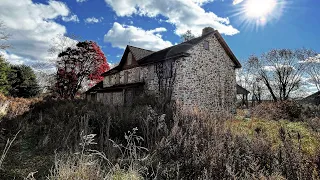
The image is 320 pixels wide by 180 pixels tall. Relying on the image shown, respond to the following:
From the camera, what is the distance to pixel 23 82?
1182 inches

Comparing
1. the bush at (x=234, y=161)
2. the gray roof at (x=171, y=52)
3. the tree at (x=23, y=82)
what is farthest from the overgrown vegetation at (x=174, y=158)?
the tree at (x=23, y=82)

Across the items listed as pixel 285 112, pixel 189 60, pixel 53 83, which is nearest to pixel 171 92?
pixel 189 60

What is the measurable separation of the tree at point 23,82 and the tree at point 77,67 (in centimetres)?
474

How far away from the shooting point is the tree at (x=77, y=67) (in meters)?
28.2

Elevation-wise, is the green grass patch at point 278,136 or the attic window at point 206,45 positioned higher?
the attic window at point 206,45

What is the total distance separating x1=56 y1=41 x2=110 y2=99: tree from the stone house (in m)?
6.45

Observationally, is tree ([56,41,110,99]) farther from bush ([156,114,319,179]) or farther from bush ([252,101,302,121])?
bush ([156,114,319,179])

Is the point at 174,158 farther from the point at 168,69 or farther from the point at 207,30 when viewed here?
the point at 207,30

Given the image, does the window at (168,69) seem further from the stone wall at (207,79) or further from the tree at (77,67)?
the tree at (77,67)

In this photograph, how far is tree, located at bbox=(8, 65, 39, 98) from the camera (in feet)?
94.9

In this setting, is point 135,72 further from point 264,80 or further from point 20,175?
point 264,80

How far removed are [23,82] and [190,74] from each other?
22927 mm

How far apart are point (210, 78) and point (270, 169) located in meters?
17.0

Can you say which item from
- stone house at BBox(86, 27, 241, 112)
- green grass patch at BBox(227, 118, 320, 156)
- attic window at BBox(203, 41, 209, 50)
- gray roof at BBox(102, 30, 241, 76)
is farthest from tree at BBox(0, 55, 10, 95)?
green grass patch at BBox(227, 118, 320, 156)
